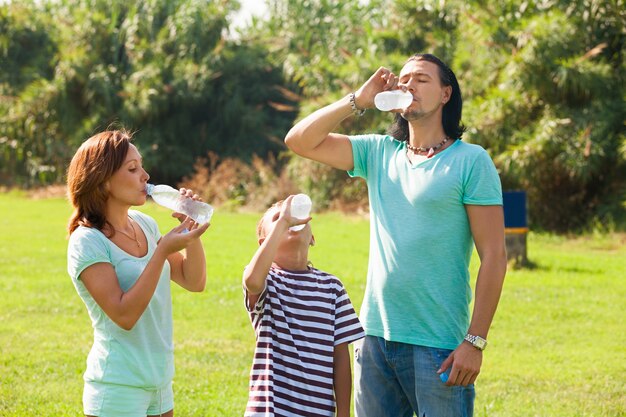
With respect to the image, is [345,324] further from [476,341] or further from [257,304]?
[476,341]

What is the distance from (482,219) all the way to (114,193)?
1.42 m

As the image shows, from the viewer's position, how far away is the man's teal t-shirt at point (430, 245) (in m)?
3.35

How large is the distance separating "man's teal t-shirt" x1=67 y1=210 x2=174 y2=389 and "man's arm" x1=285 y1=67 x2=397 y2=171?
2.69 ft

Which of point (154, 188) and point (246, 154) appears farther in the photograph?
point (246, 154)

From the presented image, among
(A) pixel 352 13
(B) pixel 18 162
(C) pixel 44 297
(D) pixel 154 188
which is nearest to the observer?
(D) pixel 154 188

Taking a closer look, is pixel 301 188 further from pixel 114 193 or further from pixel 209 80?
pixel 114 193

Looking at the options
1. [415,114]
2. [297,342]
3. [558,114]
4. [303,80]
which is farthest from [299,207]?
[303,80]

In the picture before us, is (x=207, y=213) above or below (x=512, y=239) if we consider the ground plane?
above

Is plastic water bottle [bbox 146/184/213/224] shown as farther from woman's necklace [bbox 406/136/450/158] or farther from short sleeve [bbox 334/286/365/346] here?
woman's necklace [bbox 406/136/450/158]

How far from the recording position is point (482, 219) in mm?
3332

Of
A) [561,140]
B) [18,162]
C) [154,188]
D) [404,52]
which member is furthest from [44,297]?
[18,162]

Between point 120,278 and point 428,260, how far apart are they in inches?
46.1

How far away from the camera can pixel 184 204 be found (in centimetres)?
348

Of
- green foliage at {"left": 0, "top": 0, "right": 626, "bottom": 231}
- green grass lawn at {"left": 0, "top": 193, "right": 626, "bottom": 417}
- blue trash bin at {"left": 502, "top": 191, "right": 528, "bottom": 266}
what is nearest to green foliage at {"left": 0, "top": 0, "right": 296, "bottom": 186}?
green foliage at {"left": 0, "top": 0, "right": 626, "bottom": 231}
